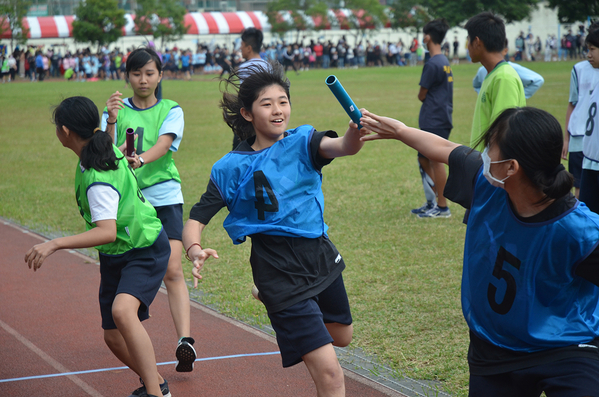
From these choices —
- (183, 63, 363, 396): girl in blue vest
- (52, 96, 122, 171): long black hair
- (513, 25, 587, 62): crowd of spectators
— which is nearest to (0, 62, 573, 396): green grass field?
(183, 63, 363, 396): girl in blue vest

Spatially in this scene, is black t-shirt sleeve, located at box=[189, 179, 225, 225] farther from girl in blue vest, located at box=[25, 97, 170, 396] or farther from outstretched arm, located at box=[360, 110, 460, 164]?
outstretched arm, located at box=[360, 110, 460, 164]

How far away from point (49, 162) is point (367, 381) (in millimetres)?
10834

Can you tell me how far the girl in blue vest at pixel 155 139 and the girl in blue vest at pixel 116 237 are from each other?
67 cm

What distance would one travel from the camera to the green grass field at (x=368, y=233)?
4.39m

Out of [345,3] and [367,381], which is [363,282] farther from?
[345,3]

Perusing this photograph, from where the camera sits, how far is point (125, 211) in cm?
340

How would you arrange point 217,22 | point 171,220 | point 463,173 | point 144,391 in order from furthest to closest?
point 217,22, point 171,220, point 144,391, point 463,173

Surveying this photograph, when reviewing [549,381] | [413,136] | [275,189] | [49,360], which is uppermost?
[413,136]

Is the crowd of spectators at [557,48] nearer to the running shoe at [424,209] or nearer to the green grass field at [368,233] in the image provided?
the green grass field at [368,233]

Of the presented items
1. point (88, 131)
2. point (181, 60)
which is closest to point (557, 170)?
point (88, 131)

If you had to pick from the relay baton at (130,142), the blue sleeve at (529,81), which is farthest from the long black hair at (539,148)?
the blue sleeve at (529,81)

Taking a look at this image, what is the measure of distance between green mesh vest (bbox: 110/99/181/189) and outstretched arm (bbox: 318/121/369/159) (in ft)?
5.65

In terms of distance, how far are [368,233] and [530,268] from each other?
5.01 metres

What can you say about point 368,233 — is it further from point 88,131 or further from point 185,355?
point 88,131
